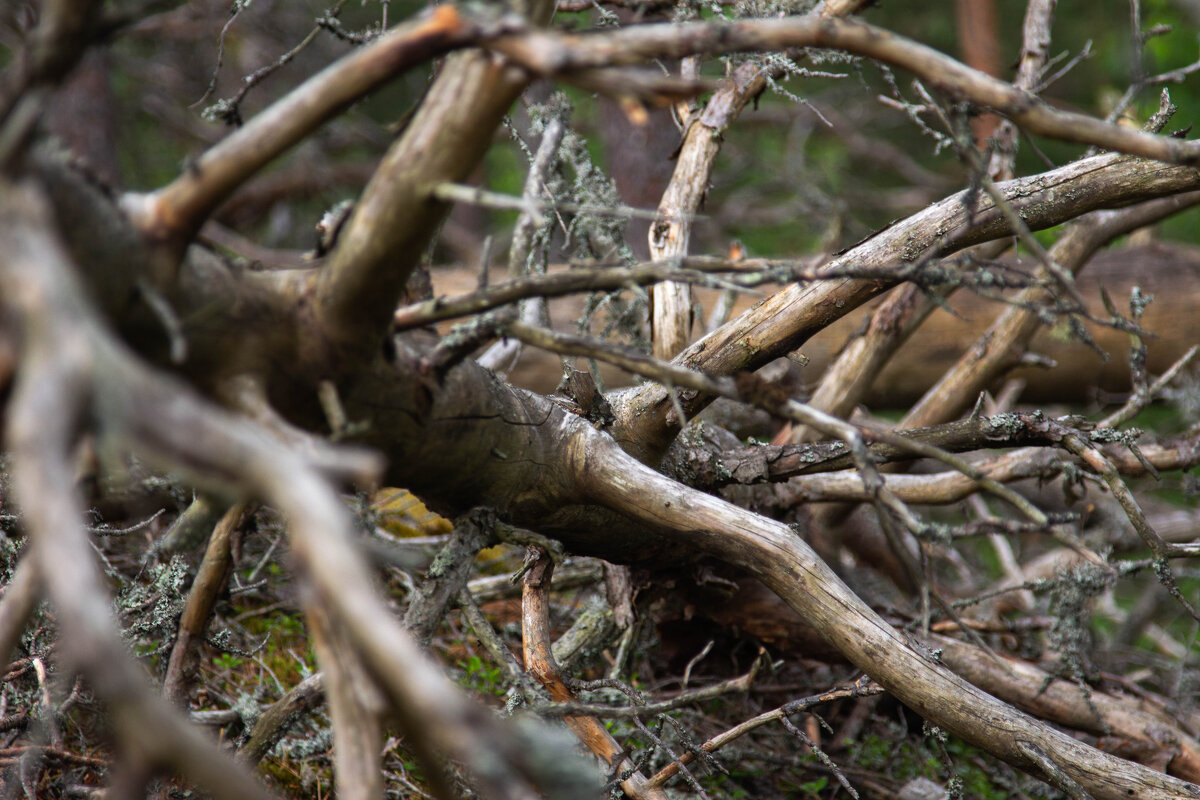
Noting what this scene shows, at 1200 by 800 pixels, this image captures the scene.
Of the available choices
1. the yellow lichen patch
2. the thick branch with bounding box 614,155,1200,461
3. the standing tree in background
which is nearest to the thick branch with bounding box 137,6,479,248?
the standing tree in background

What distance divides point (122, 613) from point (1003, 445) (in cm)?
226

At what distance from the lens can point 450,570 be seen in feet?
5.29

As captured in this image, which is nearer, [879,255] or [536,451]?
[536,451]

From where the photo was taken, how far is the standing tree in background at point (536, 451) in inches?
33.9

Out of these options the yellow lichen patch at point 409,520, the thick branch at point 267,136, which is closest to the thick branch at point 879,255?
the thick branch at point 267,136

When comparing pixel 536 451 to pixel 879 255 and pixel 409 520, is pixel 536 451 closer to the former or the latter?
pixel 879 255

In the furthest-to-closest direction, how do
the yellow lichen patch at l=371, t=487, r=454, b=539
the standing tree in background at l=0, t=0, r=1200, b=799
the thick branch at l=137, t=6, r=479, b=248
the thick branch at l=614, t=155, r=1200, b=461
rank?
1. the yellow lichen patch at l=371, t=487, r=454, b=539
2. the thick branch at l=614, t=155, r=1200, b=461
3. the thick branch at l=137, t=6, r=479, b=248
4. the standing tree in background at l=0, t=0, r=1200, b=799

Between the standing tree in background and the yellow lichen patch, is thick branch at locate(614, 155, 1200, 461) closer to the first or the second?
the standing tree in background

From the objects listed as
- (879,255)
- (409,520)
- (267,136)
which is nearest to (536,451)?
(267,136)

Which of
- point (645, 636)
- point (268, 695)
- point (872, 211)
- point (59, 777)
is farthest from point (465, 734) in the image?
point (872, 211)

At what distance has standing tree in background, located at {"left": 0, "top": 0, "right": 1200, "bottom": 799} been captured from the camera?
0.86 metres

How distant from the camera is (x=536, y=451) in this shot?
5.99 ft

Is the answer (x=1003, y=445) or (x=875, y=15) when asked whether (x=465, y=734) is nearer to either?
(x=1003, y=445)

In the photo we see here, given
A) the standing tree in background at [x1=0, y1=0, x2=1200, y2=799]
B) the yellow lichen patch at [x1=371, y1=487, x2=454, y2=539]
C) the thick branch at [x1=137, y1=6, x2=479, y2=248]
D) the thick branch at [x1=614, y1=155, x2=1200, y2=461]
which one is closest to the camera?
the standing tree in background at [x1=0, y1=0, x2=1200, y2=799]
